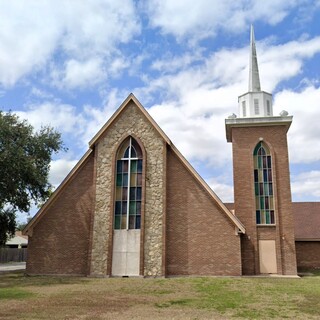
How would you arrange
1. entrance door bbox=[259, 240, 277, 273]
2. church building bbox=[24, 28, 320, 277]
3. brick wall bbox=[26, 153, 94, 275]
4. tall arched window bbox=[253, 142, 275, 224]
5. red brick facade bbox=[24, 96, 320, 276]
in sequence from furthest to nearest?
tall arched window bbox=[253, 142, 275, 224] < entrance door bbox=[259, 240, 277, 273] < brick wall bbox=[26, 153, 94, 275] < church building bbox=[24, 28, 320, 277] < red brick facade bbox=[24, 96, 320, 276]

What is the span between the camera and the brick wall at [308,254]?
82.9ft

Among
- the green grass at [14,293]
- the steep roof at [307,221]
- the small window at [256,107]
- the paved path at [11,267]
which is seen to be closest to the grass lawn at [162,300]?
the green grass at [14,293]

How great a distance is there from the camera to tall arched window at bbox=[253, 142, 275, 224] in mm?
21312

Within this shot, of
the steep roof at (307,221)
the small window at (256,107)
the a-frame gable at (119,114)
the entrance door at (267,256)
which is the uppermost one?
the small window at (256,107)

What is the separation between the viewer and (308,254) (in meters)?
25.4

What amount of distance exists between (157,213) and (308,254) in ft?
40.8

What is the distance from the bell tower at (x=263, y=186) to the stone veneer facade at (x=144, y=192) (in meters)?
4.85

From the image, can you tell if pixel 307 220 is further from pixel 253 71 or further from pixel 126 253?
pixel 126 253

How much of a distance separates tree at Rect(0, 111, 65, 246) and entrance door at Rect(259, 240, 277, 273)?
13450mm

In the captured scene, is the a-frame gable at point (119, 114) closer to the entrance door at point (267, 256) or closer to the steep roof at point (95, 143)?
the steep roof at point (95, 143)

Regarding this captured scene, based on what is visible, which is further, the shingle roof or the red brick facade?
the shingle roof

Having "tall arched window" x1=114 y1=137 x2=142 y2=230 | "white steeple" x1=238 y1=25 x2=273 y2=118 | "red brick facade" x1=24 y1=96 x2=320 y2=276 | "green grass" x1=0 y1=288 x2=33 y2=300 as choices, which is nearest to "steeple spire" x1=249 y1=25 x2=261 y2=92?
"white steeple" x1=238 y1=25 x2=273 y2=118

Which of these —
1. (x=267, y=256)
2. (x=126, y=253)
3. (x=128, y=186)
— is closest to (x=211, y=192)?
(x=128, y=186)

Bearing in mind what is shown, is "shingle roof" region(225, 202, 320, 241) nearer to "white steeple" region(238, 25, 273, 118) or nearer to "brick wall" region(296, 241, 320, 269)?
"brick wall" region(296, 241, 320, 269)
